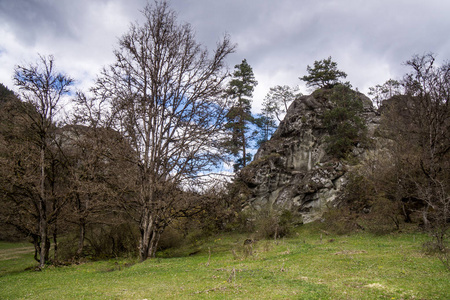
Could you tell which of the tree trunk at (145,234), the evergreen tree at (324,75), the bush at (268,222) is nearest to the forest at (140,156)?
the tree trunk at (145,234)

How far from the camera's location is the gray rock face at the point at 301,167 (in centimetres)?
3019

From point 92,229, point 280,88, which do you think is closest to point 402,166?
point 92,229

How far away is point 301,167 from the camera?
3609cm

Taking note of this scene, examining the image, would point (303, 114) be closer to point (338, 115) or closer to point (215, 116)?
point (338, 115)

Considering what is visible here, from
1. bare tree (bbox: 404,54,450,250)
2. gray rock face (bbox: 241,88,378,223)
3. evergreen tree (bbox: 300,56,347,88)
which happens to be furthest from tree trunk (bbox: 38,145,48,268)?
evergreen tree (bbox: 300,56,347,88)

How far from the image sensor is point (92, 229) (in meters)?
21.4

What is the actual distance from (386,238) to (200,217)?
452 inches

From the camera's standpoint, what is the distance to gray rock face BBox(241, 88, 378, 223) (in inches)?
1188

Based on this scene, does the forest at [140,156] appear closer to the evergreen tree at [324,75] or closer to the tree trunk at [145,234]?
the tree trunk at [145,234]

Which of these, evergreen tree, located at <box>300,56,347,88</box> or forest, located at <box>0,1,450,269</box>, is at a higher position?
evergreen tree, located at <box>300,56,347,88</box>

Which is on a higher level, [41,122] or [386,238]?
[41,122]

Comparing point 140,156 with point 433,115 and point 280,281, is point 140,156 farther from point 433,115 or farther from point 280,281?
point 433,115

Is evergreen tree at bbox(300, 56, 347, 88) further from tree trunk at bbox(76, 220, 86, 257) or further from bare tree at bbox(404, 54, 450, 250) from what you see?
tree trunk at bbox(76, 220, 86, 257)

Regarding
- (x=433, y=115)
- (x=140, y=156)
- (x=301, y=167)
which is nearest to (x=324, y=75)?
(x=301, y=167)
